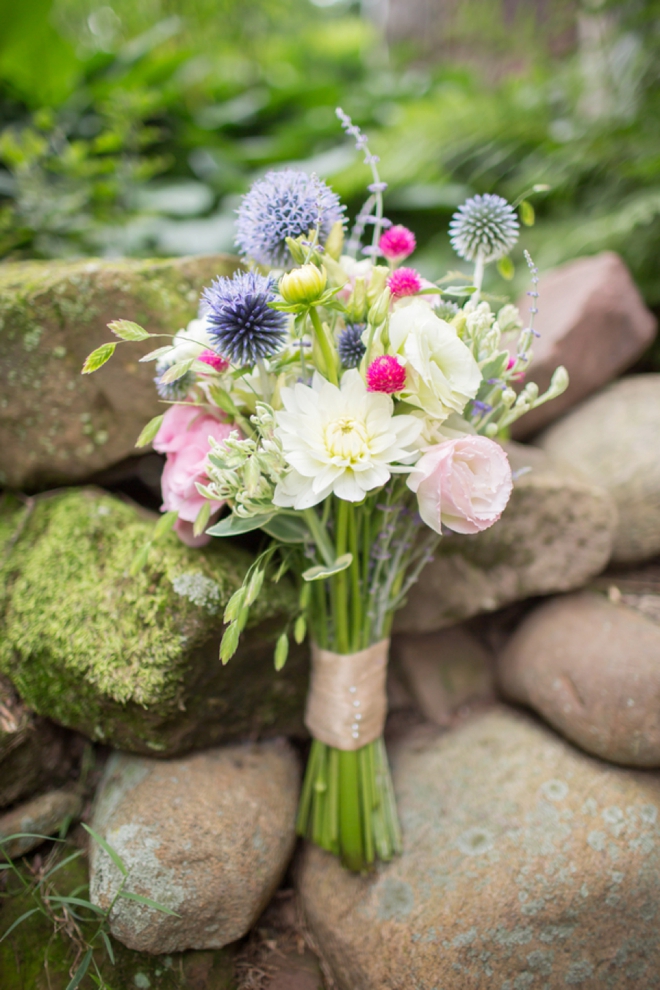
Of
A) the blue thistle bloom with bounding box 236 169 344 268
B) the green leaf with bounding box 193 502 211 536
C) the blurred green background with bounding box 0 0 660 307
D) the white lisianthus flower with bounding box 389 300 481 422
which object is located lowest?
the green leaf with bounding box 193 502 211 536

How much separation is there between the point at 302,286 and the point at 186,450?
0.37 m

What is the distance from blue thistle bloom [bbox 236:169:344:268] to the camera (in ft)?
2.80

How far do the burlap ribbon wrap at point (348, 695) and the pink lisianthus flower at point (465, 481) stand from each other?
396mm

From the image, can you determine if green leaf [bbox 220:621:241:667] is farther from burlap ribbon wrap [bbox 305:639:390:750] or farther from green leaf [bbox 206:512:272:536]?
burlap ribbon wrap [bbox 305:639:390:750]

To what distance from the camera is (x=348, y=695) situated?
3.49 feet

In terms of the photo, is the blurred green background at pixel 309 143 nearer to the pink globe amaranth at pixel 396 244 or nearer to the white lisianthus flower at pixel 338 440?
the pink globe amaranth at pixel 396 244

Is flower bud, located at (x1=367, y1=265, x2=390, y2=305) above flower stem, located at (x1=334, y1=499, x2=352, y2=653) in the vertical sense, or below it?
above

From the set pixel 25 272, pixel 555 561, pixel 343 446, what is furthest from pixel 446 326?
pixel 25 272

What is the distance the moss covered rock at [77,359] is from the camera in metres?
1.18

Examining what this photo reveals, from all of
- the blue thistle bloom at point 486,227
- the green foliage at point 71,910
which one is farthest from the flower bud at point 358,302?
the green foliage at point 71,910

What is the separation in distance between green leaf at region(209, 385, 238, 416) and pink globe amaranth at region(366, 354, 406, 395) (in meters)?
0.24

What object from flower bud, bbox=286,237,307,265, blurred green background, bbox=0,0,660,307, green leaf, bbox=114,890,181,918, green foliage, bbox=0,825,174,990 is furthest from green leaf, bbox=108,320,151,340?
blurred green background, bbox=0,0,660,307

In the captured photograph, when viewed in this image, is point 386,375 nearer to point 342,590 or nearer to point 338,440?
point 338,440

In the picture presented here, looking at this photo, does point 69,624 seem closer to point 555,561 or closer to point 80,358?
point 80,358
